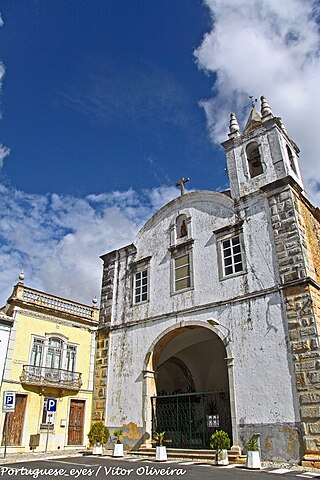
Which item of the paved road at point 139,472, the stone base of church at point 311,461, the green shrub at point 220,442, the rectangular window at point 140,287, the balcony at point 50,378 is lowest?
the paved road at point 139,472

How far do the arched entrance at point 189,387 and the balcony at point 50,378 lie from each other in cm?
334

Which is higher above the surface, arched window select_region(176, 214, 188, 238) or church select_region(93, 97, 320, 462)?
arched window select_region(176, 214, 188, 238)

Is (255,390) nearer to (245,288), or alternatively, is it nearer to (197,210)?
(245,288)

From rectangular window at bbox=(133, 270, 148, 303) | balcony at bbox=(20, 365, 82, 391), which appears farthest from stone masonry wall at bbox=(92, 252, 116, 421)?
rectangular window at bbox=(133, 270, 148, 303)

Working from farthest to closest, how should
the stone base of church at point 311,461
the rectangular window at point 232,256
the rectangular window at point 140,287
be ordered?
the rectangular window at point 140,287 < the rectangular window at point 232,256 < the stone base of church at point 311,461

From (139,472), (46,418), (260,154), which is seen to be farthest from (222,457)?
(260,154)

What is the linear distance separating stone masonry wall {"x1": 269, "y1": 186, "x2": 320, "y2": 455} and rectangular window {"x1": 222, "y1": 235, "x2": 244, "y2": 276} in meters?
1.45

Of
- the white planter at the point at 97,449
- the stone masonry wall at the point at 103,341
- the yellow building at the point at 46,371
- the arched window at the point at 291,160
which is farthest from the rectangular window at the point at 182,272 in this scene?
the white planter at the point at 97,449

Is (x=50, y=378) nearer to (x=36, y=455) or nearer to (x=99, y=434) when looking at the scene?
(x=36, y=455)

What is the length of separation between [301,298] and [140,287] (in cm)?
707

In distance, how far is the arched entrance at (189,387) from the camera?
1387 cm

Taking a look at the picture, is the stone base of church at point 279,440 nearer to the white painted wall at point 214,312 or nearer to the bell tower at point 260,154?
the white painted wall at point 214,312

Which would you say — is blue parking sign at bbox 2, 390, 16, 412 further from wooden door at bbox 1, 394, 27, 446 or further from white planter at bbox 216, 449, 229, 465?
white planter at bbox 216, 449, 229, 465

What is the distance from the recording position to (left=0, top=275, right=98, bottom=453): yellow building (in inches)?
571
